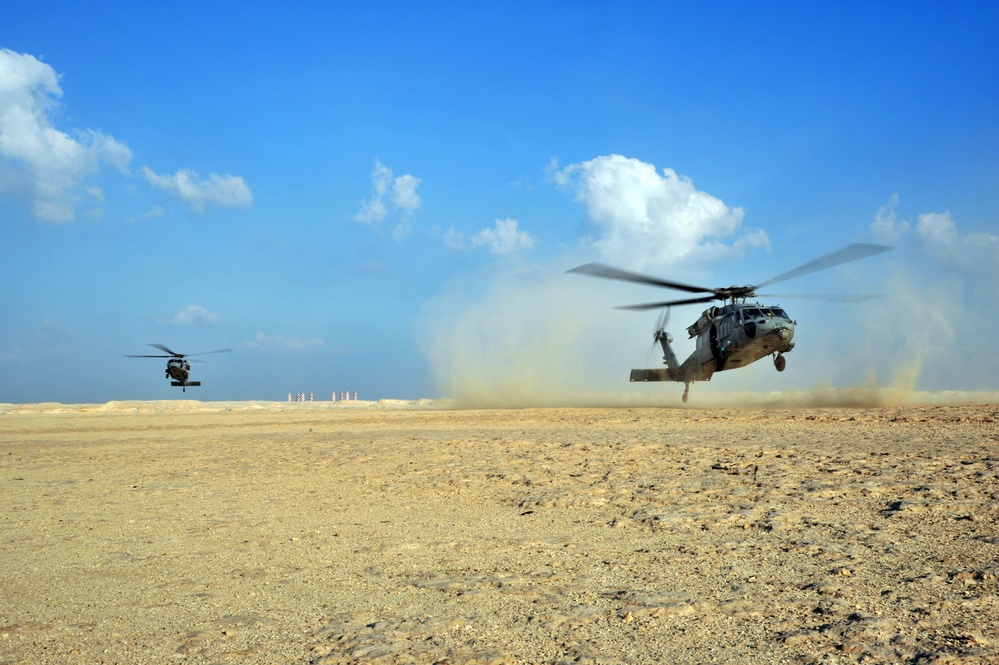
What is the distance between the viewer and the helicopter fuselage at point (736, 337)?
20.9 m

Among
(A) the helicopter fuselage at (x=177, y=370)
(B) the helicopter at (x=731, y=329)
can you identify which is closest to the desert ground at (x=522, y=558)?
(B) the helicopter at (x=731, y=329)

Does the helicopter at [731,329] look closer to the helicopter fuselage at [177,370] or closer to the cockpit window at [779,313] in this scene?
the cockpit window at [779,313]

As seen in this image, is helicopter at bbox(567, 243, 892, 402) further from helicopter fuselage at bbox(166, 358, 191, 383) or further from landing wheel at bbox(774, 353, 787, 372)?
helicopter fuselage at bbox(166, 358, 191, 383)

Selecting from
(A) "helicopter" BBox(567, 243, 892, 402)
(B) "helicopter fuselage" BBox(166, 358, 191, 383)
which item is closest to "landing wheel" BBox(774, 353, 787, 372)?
(A) "helicopter" BBox(567, 243, 892, 402)

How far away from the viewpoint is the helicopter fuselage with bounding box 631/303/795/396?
68.7 feet

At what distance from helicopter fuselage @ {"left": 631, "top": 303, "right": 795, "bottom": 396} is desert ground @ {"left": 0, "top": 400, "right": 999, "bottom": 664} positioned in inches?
378

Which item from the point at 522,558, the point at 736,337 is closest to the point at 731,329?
the point at 736,337

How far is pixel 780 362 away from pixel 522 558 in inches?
716

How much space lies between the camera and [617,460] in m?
10.2

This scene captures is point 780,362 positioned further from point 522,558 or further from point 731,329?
point 522,558

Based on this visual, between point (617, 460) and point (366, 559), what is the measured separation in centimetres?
546

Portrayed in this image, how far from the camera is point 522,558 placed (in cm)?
525

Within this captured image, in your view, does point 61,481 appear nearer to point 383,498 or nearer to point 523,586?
point 383,498

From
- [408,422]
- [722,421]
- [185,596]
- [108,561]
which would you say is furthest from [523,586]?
[408,422]
